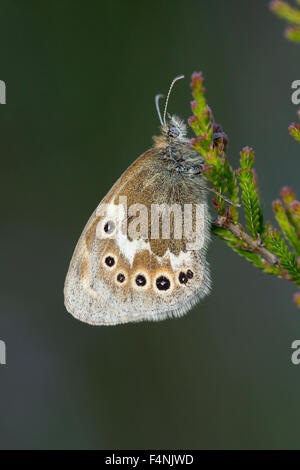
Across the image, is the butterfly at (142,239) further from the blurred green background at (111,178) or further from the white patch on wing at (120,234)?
the blurred green background at (111,178)

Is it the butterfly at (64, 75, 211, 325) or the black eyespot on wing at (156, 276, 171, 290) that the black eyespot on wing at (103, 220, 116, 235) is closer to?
the butterfly at (64, 75, 211, 325)

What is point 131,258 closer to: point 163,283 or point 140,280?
point 140,280

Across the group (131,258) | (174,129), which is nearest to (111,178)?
(174,129)

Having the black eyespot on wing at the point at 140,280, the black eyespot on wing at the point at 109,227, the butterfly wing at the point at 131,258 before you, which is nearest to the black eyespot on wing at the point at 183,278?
the butterfly wing at the point at 131,258

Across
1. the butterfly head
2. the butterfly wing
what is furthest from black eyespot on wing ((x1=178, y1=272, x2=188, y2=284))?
the butterfly head

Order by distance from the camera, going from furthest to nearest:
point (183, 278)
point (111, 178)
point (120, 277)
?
point (111, 178) → point (120, 277) → point (183, 278)

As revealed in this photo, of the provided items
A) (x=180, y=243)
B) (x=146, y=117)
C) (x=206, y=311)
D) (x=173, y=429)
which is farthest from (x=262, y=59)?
(x=173, y=429)

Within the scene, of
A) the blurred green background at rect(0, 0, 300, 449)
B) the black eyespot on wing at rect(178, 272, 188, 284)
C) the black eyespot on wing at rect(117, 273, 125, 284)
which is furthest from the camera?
the blurred green background at rect(0, 0, 300, 449)
